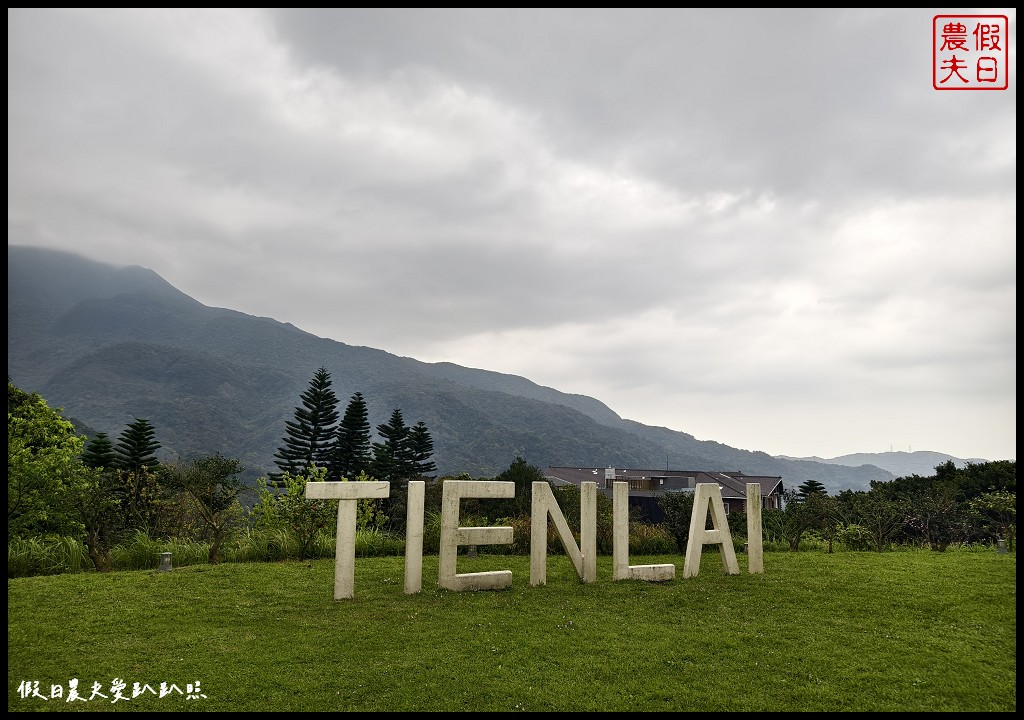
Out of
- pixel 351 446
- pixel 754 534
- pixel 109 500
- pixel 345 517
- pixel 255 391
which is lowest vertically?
pixel 754 534

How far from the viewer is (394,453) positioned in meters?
33.6

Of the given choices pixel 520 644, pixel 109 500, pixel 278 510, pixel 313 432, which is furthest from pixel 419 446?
pixel 520 644

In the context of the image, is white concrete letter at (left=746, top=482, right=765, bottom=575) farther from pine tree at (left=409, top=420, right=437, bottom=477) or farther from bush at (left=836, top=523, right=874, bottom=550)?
pine tree at (left=409, top=420, right=437, bottom=477)

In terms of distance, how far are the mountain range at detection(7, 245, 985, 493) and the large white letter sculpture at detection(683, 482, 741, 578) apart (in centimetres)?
6889

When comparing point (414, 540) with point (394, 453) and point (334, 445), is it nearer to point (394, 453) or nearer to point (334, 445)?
point (334, 445)

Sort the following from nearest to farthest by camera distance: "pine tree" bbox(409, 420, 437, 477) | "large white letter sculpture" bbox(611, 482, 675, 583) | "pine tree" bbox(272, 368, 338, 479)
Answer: "large white letter sculpture" bbox(611, 482, 675, 583), "pine tree" bbox(272, 368, 338, 479), "pine tree" bbox(409, 420, 437, 477)

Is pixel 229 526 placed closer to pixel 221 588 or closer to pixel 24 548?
pixel 24 548

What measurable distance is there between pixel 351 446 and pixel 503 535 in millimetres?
A: 24496

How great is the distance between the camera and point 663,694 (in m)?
4.71

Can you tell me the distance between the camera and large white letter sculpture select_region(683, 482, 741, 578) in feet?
30.8

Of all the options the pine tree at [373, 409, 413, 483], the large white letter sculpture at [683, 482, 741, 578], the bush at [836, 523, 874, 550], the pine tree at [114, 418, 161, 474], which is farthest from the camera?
the pine tree at [373, 409, 413, 483]

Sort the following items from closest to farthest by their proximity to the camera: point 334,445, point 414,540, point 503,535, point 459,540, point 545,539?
point 414,540, point 459,540, point 503,535, point 545,539, point 334,445

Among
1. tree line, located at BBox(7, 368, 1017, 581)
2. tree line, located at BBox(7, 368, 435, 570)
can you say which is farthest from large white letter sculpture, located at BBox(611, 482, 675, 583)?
tree line, located at BBox(7, 368, 435, 570)

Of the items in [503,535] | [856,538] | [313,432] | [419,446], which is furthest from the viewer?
[419,446]
